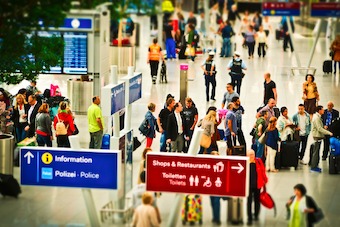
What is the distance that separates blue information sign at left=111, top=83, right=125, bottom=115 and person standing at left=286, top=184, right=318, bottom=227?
360 cm

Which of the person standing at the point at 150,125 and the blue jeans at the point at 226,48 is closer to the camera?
the person standing at the point at 150,125

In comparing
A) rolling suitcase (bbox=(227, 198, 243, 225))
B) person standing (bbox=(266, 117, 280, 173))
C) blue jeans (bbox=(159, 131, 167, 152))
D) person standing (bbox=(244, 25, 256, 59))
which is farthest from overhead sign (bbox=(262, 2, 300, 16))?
rolling suitcase (bbox=(227, 198, 243, 225))

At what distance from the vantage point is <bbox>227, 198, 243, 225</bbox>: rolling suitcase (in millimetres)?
17625

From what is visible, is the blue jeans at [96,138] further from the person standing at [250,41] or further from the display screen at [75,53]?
the person standing at [250,41]

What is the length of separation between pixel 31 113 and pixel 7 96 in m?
1.40

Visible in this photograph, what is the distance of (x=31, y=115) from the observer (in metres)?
23.5

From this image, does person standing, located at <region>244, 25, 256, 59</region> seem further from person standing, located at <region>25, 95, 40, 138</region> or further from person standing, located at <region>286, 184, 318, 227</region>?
person standing, located at <region>286, 184, 318, 227</region>

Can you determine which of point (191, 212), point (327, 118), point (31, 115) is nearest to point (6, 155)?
point (31, 115)

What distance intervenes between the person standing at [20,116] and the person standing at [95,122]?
2.13 meters

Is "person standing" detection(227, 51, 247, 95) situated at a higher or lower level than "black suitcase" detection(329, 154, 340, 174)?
higher

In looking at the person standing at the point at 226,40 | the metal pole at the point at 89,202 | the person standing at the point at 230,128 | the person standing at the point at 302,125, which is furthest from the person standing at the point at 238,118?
the person standing at the point at 226,40

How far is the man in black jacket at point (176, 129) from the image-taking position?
875 inches

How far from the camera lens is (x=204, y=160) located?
54.4 feet

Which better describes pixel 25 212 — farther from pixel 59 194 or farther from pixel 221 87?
pixel 221 87
